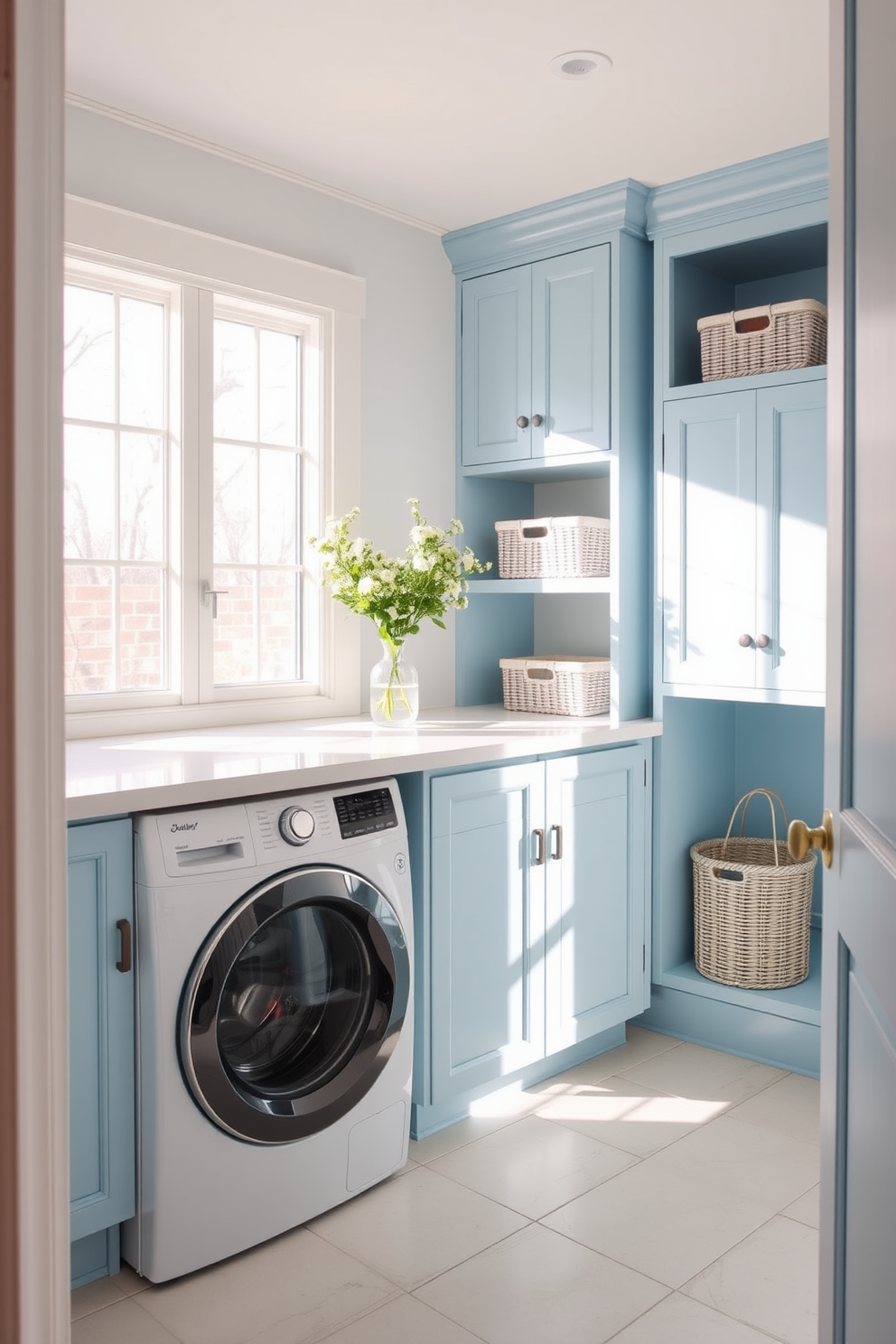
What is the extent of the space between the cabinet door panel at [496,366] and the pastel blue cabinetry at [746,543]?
0.49m

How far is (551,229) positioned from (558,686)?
53.4 inches

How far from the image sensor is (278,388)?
3.17 metres

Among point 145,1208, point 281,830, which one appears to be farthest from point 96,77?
point 145,1208

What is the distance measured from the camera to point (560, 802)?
2.90 m

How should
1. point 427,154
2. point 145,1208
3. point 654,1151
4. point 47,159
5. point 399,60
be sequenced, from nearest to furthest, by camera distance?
point 47,159 < point 145,1208 < point 399,60 < point 654,1151 < point 427,154

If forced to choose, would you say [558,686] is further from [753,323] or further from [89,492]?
[89,492]

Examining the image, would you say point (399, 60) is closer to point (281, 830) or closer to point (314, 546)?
point (314, 546)

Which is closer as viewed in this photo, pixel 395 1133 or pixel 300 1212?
pixel 300 1212

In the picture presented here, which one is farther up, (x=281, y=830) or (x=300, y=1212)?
(x=281, y=830)

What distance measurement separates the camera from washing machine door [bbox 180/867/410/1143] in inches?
82.1

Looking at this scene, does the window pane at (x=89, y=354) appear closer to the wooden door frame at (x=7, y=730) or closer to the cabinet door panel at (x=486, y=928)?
the cabinet door panel at (x=486, y=928)

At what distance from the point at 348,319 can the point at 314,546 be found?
74 cm

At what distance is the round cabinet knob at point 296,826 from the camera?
2.22m

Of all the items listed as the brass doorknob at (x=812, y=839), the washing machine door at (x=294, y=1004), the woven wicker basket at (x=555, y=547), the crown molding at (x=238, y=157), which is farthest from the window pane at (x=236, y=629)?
the brass doorknob at (x=812, y=839)
